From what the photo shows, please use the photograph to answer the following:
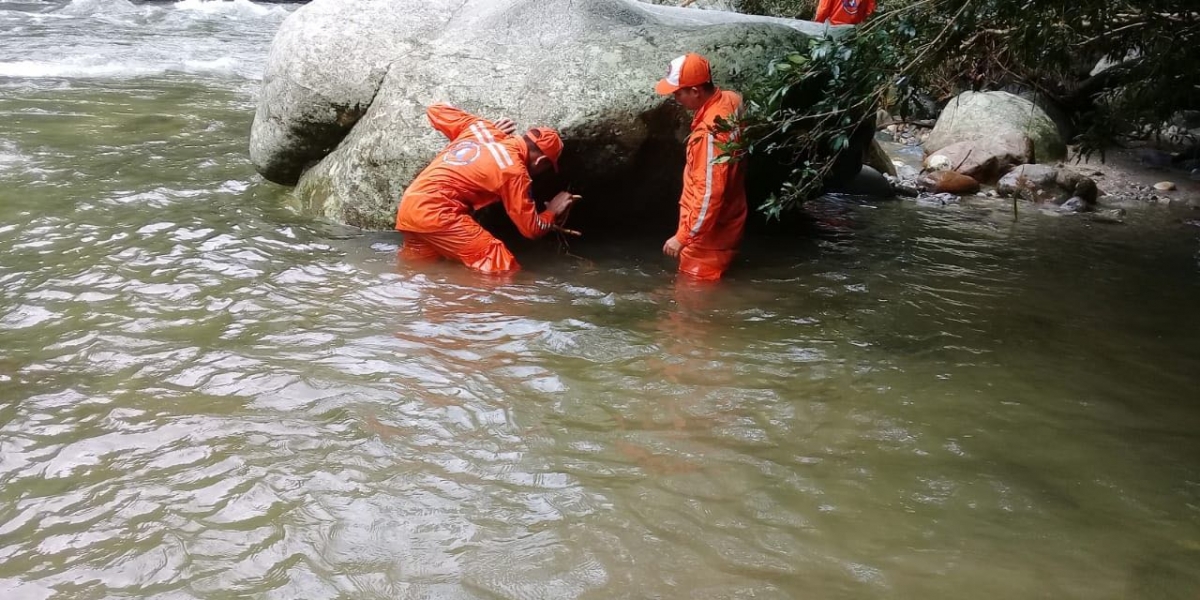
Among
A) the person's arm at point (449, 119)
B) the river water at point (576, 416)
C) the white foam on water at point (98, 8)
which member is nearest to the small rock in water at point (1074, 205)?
the river water at point (576, 416)

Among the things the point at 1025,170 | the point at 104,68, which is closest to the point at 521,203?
the point at 1025,170

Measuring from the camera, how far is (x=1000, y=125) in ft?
34.2

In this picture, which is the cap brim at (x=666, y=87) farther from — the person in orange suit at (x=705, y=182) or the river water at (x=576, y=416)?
the river water at (x=576, y=416)

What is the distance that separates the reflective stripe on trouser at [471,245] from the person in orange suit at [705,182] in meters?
1.14

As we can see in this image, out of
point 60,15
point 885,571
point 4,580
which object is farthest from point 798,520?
point 60,15

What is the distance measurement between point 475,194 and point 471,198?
39 mm

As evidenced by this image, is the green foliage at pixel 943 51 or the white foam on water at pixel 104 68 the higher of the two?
the green foliage at pixel 943 51

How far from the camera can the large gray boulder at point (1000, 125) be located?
10.3m

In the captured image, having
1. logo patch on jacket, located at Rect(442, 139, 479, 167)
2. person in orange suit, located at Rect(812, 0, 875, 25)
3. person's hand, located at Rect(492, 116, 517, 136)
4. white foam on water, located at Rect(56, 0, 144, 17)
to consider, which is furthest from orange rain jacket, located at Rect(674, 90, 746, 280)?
white foam on water, located at Rect(56, 0, 144, 17)

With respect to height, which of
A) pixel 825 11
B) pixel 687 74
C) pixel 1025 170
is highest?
pixel 825 11

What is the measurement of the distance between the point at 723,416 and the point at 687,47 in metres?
3.43

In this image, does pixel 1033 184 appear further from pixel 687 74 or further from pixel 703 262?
pixel 687 74

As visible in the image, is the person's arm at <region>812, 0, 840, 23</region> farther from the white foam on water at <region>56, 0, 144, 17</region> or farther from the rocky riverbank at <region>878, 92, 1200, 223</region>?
the white foam on water at <region>56, 0, 144, 17</region>

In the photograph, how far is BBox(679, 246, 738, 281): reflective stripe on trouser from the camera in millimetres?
6223
